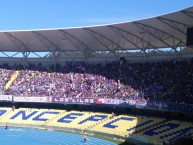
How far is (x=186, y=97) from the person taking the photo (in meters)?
32.4

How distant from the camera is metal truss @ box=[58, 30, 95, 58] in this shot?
142 feet

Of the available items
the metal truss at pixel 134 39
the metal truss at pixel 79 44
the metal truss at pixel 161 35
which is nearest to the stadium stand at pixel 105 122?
the metal truss at pixel 161 35

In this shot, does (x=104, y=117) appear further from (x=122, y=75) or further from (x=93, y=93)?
(x=122, y=75)

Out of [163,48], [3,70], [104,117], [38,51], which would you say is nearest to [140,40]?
[163,48]

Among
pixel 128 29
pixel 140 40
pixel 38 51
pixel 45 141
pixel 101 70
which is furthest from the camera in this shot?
pixel 38 51

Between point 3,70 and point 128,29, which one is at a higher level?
point 128,29

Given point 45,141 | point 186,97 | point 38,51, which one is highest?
point 38,51

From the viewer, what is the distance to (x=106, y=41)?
44156 millimetres

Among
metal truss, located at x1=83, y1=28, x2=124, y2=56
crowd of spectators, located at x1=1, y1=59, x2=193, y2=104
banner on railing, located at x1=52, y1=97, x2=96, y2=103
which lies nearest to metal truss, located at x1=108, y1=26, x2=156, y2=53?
crowd of spectators, located at x1=1, y1=59, x2=193, y2=104

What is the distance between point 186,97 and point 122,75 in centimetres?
1278

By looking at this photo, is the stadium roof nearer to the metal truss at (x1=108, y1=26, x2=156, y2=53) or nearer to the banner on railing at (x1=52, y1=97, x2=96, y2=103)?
the metal truss at (x1=108, y1=26, x2=156, y2=53)

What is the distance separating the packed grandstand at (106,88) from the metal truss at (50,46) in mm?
161

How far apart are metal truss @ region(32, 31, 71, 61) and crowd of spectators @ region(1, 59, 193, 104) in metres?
1.86

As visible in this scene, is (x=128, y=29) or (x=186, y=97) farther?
(x=128, y=29)
